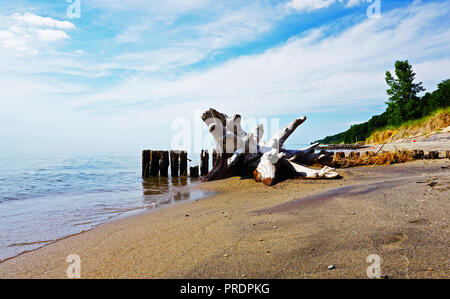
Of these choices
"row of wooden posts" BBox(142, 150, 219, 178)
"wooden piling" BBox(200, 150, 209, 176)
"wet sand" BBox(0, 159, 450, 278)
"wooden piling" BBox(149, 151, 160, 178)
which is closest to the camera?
"wet sand" BBox(0, 159, 450, 278)

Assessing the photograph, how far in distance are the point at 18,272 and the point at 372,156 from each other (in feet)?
42.0

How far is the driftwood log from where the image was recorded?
894cm

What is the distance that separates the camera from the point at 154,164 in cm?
1378

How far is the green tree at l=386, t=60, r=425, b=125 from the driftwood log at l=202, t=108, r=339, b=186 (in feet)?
134

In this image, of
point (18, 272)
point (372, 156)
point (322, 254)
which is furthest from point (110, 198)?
point (372, 156)

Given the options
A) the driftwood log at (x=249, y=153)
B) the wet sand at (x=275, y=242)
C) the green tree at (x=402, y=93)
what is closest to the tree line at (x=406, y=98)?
the green tree at (x=402, y=93)

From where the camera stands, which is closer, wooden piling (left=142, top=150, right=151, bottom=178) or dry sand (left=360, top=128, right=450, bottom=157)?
wooden piling (left=142, top=150, right=151, bottom=178)

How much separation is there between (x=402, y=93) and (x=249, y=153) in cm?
4513

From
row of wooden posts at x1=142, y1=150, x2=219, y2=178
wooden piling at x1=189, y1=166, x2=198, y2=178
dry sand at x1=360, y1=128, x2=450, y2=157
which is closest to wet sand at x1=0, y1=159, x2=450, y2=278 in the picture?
wooden piling at x1=189, y1=166, x2=198, y2=178

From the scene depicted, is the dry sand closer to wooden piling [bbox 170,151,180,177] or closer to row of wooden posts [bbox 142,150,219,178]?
row of wooden posts [bbox 142,150,219,178]
